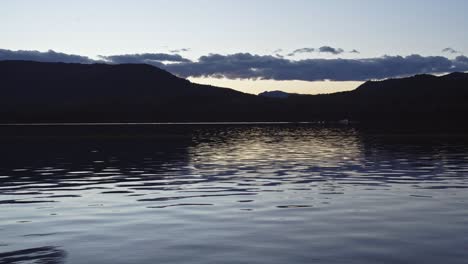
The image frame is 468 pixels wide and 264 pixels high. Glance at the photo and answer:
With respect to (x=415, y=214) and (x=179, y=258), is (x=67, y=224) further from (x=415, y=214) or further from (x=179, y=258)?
(x=415, y=214)

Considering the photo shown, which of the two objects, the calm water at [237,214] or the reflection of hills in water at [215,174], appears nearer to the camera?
the calm water at [237,214]

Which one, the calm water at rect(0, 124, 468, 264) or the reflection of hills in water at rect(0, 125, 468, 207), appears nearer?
the calm water at rect(0, 124, 468, 264)

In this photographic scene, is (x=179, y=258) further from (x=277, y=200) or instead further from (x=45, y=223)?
(x=277, y=200)

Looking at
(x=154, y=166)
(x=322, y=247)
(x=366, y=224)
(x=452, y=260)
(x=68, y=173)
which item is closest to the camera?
(x=452, y=260)

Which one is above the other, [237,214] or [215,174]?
[237,214]

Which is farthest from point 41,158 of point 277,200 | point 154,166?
point 277,200

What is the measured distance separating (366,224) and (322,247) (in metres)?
4.70

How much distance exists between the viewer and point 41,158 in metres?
62.9

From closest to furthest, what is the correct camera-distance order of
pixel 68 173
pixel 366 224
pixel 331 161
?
pixel 366 224, pixel 68 173, pixel 331 161

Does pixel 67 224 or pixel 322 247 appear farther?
pixel 67 224

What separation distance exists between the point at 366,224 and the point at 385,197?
847cm

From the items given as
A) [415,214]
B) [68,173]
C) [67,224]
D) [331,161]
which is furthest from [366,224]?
[331,161]

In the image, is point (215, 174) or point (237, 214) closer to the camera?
point (237, 214)

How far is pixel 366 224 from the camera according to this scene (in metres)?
23.4
